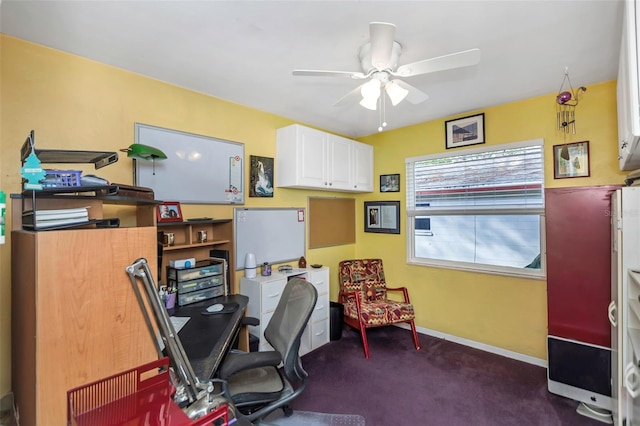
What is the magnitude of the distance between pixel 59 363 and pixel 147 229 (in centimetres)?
46

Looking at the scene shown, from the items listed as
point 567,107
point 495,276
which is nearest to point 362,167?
point 495,276

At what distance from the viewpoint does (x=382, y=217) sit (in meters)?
3.94

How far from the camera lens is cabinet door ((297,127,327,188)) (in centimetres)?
310

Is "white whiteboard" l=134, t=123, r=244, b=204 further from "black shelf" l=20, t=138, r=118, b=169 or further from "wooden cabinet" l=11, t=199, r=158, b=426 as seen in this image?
"wooden cabinet" l=11, t=199, r=158, b=426

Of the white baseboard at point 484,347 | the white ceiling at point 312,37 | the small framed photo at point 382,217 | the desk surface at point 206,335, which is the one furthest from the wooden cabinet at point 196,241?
the white baseboard at point 484,347

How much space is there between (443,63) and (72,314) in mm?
2012

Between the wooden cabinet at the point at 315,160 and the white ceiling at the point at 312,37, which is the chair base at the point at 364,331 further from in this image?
the white ceiling at the point at 312,37

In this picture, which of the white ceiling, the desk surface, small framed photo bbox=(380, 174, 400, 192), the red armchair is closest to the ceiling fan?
the white ceiling

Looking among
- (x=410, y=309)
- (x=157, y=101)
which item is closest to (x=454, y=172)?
(x=410, y=309)

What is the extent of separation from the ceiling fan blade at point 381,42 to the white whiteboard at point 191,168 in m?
1.70

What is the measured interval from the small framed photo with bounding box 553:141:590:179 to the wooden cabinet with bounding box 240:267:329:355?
250cm

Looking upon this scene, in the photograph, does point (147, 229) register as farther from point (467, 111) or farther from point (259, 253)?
point (467, 111)

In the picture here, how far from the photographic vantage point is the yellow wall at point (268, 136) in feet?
5.77

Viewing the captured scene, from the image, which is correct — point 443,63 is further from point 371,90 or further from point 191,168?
point 191,168
